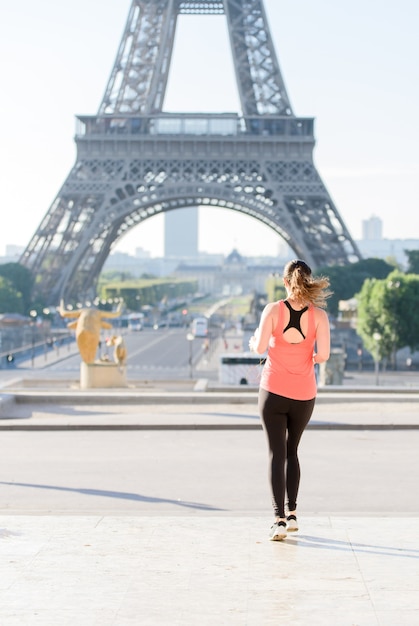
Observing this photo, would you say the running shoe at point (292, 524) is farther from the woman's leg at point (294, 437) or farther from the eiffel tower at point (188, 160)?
the eiffel tower at point (188, 160)

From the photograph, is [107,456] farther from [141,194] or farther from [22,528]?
[141,194]

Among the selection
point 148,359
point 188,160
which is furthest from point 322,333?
point 188,160

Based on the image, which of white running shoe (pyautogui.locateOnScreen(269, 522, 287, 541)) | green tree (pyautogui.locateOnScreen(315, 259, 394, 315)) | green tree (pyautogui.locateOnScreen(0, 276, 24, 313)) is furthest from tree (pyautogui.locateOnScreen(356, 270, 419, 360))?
white running shoe (pyautogui.locateOnScreen(269, 522, 287, 541))

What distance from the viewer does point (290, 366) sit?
789 cm

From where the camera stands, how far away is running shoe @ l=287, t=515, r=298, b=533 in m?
7.82

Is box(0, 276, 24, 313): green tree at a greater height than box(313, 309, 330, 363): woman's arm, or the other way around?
box(0, 276, 24, 313): green tree

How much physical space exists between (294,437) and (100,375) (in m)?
19.3

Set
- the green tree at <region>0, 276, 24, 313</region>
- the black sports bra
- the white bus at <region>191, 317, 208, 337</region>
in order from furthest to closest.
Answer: the white bus at <region>191, 317, 208, 337</region>, the green tree at <region>0, 276, 24, 313</region>, the black sports bra

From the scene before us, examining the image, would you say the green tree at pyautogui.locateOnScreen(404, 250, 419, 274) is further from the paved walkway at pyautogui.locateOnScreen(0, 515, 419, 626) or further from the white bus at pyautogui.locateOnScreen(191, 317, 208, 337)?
the paved walkway at pyautogui.locateOnScreen(0, 515, 419, 626)

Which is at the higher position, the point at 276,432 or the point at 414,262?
the point at 414,262

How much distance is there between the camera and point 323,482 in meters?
10.2

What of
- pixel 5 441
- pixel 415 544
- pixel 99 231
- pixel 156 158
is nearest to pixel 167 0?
pixel 156 158

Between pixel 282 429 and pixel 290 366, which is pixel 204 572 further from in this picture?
pixel 290 366

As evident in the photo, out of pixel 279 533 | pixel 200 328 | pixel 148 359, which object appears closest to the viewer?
pixel 279 533
